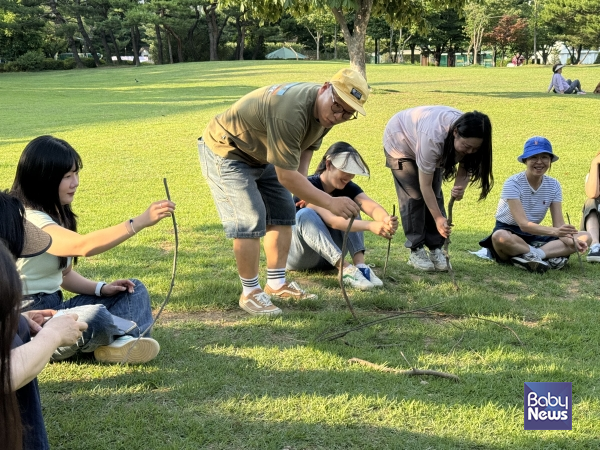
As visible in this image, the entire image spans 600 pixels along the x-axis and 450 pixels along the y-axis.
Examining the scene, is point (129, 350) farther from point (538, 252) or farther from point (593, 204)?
point (593, 204)

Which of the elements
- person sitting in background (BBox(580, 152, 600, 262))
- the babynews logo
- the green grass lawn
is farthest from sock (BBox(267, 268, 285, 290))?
person sitting in background (BBox(580, 152, 600, 262))

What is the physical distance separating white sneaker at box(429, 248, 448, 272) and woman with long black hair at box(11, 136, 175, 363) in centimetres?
265

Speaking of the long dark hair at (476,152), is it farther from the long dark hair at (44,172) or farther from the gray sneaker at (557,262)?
the long dark hair at (44,172)

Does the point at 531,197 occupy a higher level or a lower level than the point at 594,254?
higher

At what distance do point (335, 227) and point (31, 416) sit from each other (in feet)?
9.18

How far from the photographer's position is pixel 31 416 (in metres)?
2.25

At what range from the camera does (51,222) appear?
3.01 m

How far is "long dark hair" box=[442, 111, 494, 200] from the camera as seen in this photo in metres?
4.38

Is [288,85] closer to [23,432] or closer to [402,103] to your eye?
[23,432]

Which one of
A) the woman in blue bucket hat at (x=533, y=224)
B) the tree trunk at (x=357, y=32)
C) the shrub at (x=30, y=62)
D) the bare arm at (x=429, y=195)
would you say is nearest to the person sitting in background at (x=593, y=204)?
the woman in blue bucket hat at (x=533, y=224)

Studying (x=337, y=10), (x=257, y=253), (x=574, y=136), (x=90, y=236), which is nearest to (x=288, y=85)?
(x=257, y=253)

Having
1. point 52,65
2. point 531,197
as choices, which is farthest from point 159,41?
point 531,197

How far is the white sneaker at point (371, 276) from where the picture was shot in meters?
4.64

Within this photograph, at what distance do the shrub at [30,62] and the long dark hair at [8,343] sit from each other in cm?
4609
